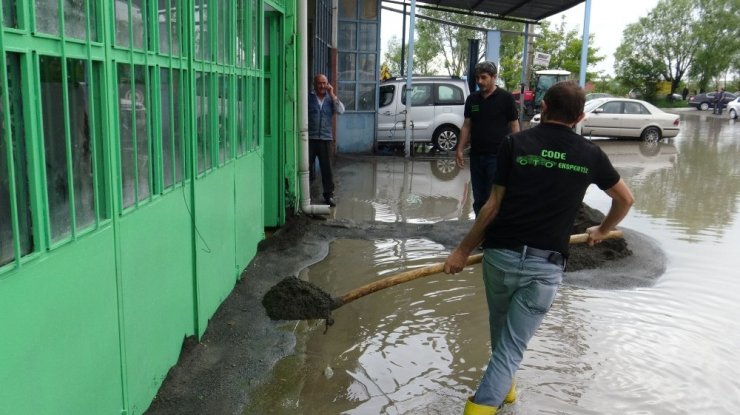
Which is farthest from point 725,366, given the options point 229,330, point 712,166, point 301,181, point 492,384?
point 712,166

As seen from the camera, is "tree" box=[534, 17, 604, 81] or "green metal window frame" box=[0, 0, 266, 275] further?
"tree" box=[534, 17, 604, 81]

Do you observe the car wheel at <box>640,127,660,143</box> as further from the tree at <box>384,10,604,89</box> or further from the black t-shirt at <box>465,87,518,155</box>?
the tree at <box>384,10,604,89</box>

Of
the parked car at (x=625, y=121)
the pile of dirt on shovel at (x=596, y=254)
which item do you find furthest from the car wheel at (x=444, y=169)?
the parked car at (x=625, y=121)

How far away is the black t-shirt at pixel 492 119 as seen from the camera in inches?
262

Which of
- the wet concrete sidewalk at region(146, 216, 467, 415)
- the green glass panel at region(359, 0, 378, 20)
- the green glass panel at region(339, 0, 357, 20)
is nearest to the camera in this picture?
the wet concrete sidewalk at region(146, 216, 467, 415)

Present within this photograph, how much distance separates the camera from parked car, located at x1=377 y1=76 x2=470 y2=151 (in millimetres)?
15797

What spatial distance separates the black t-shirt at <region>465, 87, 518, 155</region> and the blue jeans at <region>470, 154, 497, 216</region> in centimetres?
8

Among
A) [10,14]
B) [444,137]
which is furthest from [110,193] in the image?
[444,137]

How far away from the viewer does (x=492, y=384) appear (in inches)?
123

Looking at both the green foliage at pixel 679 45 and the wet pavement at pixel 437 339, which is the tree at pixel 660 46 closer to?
the green foliage at pixel 679 45

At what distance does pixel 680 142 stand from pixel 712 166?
6.79 m

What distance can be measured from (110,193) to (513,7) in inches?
616

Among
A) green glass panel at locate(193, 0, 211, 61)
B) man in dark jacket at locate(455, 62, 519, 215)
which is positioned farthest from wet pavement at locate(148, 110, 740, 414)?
green glass panel at locate(193, 0, 211, 61)

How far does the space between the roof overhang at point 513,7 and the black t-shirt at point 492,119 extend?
9832 mm
